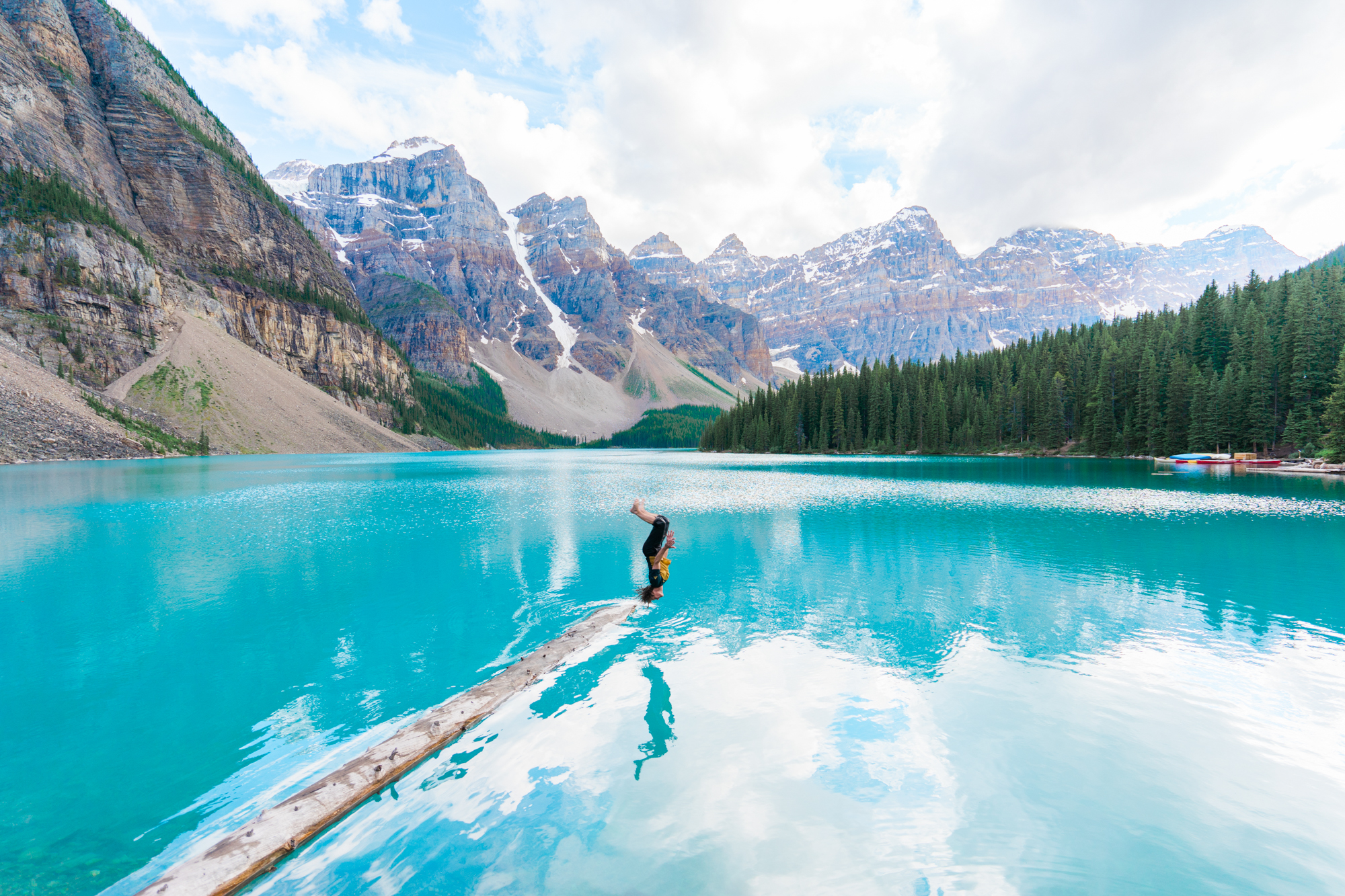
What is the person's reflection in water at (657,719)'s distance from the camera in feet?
30.9

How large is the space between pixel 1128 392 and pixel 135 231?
701ft

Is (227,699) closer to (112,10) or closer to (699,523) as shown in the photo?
(699,523)

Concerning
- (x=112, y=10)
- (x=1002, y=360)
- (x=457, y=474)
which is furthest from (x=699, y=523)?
(x=112, y=10)

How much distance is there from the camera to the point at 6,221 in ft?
340

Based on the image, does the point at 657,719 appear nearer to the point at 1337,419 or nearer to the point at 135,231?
the point at 1337,419

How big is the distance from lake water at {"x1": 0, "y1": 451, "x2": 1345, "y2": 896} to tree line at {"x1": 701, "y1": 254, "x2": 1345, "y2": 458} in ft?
211

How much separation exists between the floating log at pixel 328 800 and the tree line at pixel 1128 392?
8071 centimetres

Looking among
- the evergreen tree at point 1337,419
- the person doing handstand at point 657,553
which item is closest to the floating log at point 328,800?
the person doing handstand at point 657,553

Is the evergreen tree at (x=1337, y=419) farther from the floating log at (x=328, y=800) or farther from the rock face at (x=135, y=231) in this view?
the rock face at (x=135, y=231)

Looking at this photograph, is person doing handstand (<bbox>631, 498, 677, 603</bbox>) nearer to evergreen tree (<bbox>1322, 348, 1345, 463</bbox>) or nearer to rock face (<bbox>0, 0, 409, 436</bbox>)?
evergreen tree (<bbox>1322, 348, 1345, 463</bbox>)

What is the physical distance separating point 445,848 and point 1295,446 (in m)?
103

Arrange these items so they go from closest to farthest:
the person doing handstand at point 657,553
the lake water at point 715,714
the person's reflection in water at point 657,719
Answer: the lake water at point 715,714 → the person's reflection in water at point 657,719 → the person doing handstand at point 657,553

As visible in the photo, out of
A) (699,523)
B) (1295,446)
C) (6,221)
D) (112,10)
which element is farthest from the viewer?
(112,10)

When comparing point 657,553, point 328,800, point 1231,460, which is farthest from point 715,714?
point 1231,460
